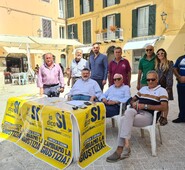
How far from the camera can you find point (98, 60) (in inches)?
151

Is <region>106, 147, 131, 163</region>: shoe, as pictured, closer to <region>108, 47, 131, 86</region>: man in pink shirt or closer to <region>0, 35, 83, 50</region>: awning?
<region>108, 47, 131, 86</region>: man in pink shirt

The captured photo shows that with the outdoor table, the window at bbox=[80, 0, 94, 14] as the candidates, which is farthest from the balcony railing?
the outdoor table

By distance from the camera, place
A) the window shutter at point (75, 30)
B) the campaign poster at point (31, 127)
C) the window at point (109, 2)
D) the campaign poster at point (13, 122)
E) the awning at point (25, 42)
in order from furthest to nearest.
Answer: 1. the window shutter at point (75, 30)
2. the window at point (109, 2)
3. the awning at point (25, 42)
4. the campaign poster at point (13, 122)
5. the campaign poster at point (31, 127)

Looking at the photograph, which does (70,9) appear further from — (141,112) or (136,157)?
(136,157)

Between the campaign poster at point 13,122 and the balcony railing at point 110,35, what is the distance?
46.3 feet

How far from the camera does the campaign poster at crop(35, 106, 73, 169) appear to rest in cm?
236

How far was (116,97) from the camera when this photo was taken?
3.12 metres

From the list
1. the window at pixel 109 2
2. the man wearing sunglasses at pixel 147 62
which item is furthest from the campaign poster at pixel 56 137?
the window at pixel 109 2

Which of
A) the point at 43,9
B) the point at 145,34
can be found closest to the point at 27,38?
the point at 43,9

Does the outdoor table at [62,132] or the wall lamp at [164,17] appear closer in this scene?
the outdoor table at [62,132]

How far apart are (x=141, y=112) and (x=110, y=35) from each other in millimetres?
15178

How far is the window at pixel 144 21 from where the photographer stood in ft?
47.5

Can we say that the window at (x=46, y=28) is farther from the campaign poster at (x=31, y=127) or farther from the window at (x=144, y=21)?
the campaign poster at (x=31, y=127)

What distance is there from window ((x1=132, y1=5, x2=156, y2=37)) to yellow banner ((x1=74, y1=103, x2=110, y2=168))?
13.3m
